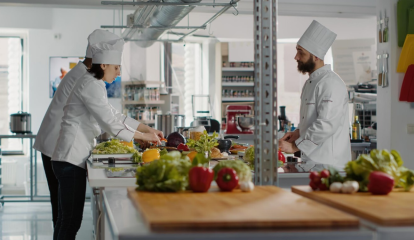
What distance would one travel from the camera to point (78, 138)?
329cm

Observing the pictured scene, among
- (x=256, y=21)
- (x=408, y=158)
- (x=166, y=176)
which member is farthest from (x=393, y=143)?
(x=166, y=176)

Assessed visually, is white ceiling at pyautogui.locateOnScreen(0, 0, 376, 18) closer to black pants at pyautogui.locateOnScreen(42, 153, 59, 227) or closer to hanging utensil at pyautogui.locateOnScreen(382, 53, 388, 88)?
hanging utensil at pyautogui.locateOnScreen(382, 53, 388, 88)

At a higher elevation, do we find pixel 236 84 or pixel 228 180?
pixel 236 84

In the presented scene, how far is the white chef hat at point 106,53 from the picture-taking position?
11.2ft

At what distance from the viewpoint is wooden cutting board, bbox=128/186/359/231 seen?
1396 millimetres

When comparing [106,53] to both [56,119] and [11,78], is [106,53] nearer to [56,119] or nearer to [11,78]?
[56,119]

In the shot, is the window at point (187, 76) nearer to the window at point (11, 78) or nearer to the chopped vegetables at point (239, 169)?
the window at point (11, 78)

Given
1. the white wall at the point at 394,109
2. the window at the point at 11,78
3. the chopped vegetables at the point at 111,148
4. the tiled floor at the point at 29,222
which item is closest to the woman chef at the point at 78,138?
the chopped vegetables at the point at 111,148

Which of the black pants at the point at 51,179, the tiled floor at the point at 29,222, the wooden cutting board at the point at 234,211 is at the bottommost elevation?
the tiled floor at the point at 29,222

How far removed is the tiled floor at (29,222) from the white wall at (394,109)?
329 cm

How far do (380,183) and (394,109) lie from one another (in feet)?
13.6

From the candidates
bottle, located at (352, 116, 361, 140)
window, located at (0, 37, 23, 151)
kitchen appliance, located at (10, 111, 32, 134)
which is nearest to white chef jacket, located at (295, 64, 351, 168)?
bottle, located at (352, 116, 361, 140)

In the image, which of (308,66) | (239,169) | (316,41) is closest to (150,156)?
(239,169)

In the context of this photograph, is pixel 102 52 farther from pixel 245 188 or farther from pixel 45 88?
pixel 45 88
